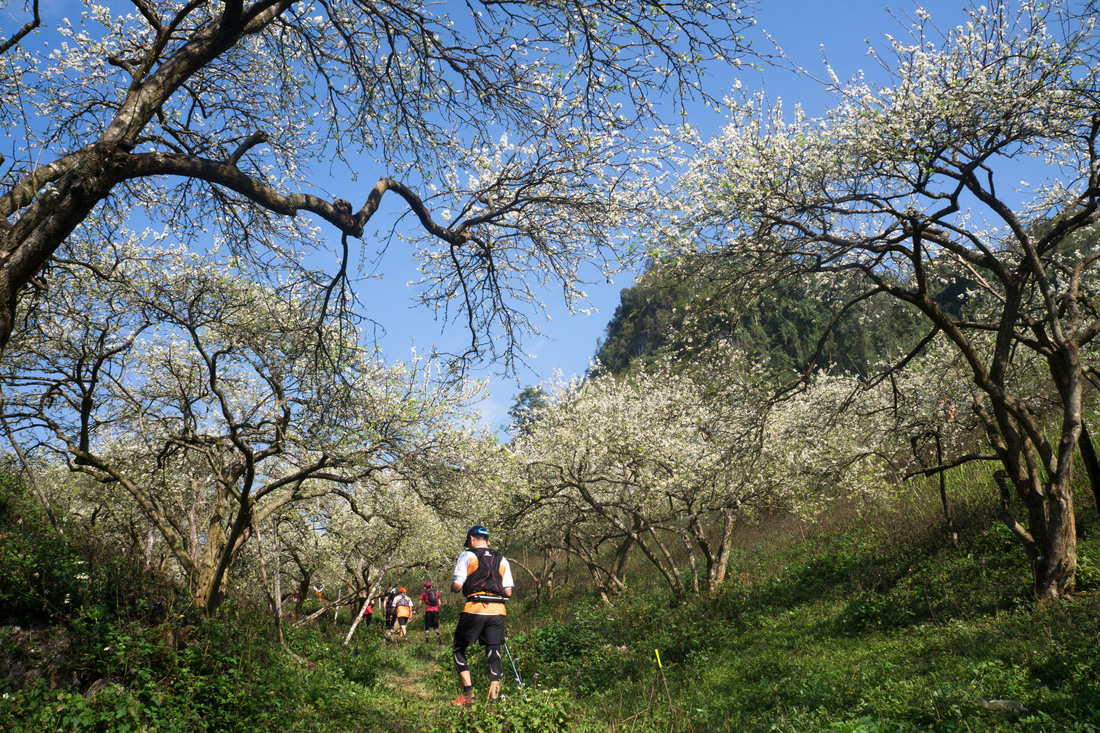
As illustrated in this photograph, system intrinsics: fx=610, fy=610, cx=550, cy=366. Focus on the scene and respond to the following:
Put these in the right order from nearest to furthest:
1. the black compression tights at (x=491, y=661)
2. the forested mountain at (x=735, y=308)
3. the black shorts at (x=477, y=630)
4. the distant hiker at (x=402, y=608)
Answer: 1. the black compression tights at (x=491, y=661)
2. the black shorts at (x=477, y=630)
3. the forested mountain at (x=735, y=308)
4. the distant hiker at (x=402, y=608)

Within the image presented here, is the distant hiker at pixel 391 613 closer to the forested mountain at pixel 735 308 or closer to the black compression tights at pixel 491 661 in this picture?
the forested mountain at pixel 735 308

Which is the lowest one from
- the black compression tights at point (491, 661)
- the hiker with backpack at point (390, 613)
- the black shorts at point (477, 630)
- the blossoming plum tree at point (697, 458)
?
the hiker with backpack at point (390, 613)

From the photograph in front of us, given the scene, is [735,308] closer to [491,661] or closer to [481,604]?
[481,604]

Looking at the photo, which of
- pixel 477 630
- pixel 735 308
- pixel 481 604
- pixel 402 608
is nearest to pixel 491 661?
pixel 477 630

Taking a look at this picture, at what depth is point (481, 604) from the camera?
6789 mm

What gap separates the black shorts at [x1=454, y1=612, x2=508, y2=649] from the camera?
265 inches

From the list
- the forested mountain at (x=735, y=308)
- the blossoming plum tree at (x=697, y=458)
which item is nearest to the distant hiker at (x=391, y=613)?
the blossoming plum tree at (x=697, y=458)

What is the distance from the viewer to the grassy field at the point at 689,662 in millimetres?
5035

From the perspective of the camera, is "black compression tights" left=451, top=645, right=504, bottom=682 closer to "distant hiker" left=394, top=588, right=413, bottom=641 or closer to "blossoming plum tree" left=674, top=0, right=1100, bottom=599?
"blossoming plum tree" left=674, top=0, right=1100, bottom=599

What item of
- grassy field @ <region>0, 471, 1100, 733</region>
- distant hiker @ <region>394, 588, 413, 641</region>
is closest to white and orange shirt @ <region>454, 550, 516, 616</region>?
grassy field @ <region>0, 471, 1100, 733</region>

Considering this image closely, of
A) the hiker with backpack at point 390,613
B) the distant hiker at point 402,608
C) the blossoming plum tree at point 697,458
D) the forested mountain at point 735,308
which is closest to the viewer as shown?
the forested mountain at point 735,308

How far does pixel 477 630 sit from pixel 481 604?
0.27 meters

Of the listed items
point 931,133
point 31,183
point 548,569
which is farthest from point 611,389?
point 31,183

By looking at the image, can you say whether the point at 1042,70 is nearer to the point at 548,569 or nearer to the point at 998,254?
the point at 998,254
